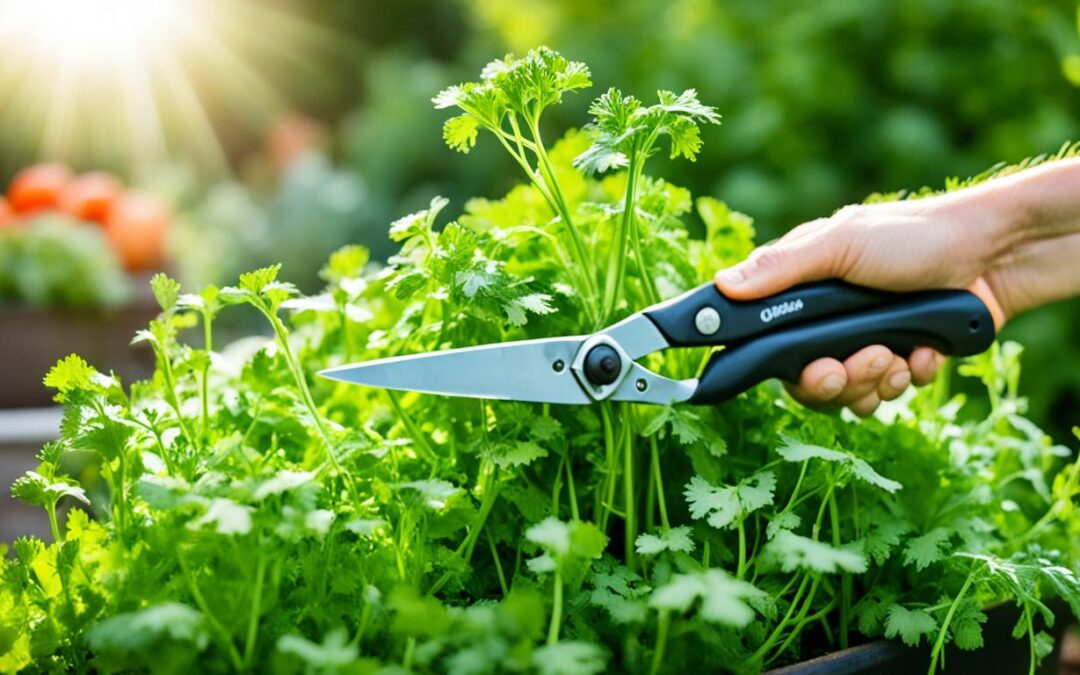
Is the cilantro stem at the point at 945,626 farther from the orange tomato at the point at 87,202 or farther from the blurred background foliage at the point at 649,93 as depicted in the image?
the orange tomato at the point at 87,202

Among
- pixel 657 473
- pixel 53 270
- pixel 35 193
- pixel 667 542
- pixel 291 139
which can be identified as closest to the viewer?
pixel 667 542

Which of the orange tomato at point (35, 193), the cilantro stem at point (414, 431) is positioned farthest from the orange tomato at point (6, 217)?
the cilantro stem at point (414, 431)

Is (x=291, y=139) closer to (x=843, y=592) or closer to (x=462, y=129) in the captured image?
(x=462, y=129)

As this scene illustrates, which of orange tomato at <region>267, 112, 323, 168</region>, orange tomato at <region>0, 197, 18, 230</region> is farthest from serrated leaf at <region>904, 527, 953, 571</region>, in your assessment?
orange tomato at <region>267, 112, 323, 168</region>

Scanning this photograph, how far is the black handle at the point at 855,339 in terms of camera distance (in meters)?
0.93

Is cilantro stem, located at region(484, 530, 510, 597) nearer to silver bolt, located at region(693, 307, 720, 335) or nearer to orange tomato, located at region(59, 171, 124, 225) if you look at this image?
silver bolt, located at region(693, 307, 720, 335)

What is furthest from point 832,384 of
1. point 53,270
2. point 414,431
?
point 53,270

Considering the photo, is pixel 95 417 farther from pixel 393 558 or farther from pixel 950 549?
pixel 950 549

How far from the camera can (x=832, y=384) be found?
38.1 inches

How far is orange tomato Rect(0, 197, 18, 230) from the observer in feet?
7.82

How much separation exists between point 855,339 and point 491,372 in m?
0.35

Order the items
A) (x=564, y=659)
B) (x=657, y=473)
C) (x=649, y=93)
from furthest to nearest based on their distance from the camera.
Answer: (x=649, y=93) < (x=657, y=473) < (x=564, y=659)

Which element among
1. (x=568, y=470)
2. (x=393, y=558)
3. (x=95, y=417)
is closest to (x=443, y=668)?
(x=393, y=558)

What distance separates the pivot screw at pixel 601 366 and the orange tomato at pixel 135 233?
7.13 ft
